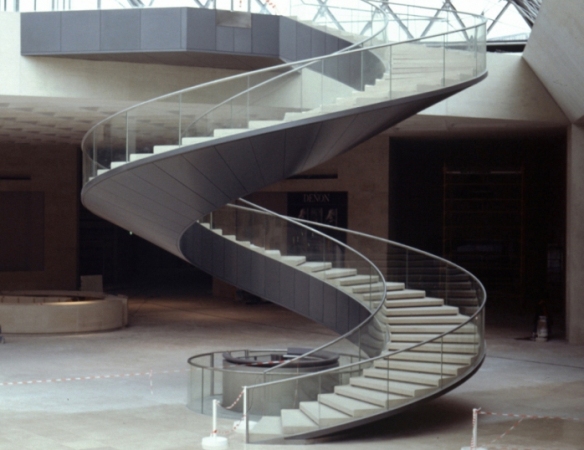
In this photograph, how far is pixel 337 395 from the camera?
1238 centimetres

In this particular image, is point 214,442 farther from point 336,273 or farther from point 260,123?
point 336,273

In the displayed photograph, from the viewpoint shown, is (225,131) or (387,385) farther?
(225,131)

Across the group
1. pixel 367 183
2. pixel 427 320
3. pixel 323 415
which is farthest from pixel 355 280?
pixel 367 183

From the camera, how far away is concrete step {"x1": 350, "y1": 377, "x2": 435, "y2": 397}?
480 inches

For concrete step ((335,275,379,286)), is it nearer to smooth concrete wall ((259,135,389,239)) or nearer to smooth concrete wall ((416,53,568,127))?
smooth concrete wall ((416,53,568,127))

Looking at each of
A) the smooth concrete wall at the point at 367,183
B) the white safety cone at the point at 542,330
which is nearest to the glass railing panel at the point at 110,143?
the white safety cone at the point at 542,330

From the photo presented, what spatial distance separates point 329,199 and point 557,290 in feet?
29.8

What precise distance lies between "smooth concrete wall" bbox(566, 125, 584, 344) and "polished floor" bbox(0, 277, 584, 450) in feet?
1.86

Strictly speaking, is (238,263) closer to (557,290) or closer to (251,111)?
(251,111)

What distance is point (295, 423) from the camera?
1163 centimetres

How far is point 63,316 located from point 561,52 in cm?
1264

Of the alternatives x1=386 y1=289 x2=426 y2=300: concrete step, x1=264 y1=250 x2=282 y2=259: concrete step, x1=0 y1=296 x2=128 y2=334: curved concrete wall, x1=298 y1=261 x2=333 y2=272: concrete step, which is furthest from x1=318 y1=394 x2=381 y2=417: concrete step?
x1=0 y1=296 x2=128 y2=334: curved concrete wall

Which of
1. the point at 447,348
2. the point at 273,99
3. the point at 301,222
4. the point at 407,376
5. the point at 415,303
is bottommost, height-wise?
the point at 407,376

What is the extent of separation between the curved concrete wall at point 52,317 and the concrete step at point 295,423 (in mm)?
11203
